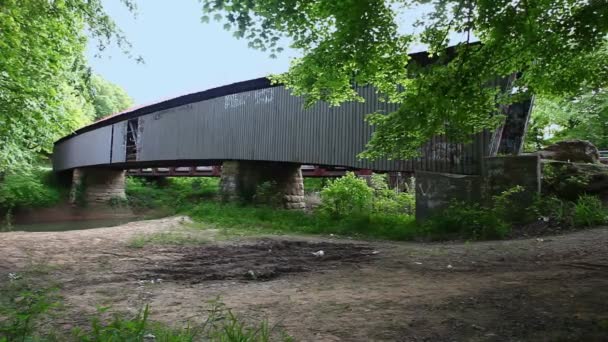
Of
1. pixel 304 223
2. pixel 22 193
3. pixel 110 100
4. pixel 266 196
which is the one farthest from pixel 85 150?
pixel 110 100

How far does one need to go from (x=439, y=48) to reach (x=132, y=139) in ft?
59.3

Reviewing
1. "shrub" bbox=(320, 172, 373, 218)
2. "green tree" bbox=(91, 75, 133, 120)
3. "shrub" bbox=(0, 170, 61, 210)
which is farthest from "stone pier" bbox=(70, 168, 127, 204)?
"shrub" bbox=(320, 172, 373, 218)

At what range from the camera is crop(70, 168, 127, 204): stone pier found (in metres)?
23.7

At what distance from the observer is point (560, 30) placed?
4.77 meters

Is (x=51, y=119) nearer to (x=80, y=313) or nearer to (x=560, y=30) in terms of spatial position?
(x=80, y=313)

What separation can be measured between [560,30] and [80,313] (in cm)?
567

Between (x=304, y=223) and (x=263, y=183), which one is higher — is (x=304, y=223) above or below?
below

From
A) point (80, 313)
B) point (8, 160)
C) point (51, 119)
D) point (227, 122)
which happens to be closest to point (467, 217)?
point (80, 313)

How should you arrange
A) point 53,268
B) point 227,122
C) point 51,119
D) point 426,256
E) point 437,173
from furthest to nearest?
point 227,122, point 51,119, point 437,173, point 426,256, point 53,268

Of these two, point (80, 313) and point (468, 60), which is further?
point (468, 60)

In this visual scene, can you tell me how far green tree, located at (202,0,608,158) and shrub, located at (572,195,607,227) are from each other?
98.2 inches

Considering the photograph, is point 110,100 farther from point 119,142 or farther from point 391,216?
point 391,216

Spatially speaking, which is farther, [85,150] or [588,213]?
[85,150]

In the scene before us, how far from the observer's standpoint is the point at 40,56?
795 cm
